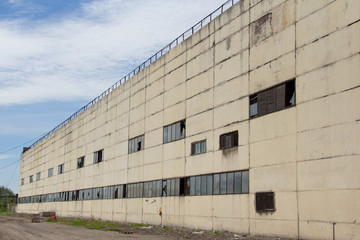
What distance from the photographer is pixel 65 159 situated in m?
59.3

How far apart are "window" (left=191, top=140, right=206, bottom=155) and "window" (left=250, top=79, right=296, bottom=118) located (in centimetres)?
522

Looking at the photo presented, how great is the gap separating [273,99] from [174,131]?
1127 centimetres

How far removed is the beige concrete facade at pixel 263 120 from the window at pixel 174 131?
50 centimetres

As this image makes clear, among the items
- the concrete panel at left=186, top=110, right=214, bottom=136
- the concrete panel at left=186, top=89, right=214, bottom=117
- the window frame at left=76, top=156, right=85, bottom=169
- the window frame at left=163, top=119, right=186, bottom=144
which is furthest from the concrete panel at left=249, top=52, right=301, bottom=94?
the window frame at left=76, top=156, right=85, bottom=169

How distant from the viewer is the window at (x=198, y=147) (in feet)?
88.7

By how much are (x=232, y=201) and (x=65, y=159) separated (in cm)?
4064

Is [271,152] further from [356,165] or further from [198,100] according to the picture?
[198,100]

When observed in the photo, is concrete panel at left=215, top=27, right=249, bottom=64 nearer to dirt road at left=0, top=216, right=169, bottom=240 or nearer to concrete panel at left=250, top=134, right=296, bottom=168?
concrete panel at left=250, top=134, right=296, bottom=168

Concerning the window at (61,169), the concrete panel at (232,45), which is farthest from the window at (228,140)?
the window at (61,169)

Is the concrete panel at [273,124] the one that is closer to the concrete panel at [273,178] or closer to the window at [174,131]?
the concrete panel at [273,178]

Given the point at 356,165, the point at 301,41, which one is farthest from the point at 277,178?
the point at 301,41

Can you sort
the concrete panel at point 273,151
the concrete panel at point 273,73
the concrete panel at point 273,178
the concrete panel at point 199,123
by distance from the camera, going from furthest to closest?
1. the concrete panel at point 199,123
2. the concrete panel at point 273,73
3. the concrete panel at point 273,151
4. the concrete panel at point 273,178

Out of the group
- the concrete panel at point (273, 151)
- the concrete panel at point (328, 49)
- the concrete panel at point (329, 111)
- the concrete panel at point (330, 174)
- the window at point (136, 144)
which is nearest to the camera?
the concrete panel at point (330, 174)

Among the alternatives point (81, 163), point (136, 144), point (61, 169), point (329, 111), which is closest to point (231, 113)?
point (329, 111)
